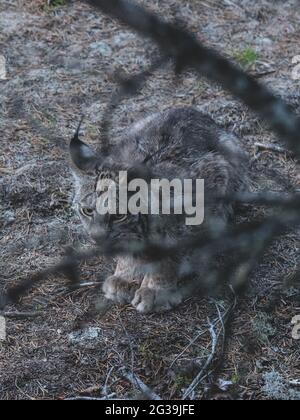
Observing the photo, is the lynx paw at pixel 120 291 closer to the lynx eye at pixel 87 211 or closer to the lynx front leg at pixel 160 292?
the lynx front leg at pixel 160 292

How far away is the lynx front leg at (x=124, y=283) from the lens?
3928mm

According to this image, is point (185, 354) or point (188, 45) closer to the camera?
point (188, 45)

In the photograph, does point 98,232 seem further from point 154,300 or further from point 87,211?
point 154,300

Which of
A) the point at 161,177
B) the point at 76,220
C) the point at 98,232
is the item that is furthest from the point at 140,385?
the point at 76,220

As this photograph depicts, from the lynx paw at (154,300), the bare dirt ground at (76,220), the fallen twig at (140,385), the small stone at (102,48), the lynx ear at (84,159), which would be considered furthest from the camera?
the small stone at (102,48)

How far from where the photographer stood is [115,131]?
525 cm

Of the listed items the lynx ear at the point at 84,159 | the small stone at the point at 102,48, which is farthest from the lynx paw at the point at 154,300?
the small stone at the point at 102,48

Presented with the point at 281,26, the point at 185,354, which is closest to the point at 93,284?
the point at 185,354

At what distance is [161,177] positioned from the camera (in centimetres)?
379

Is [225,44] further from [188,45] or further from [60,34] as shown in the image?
[188,45]

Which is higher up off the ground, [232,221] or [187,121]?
[187,121]

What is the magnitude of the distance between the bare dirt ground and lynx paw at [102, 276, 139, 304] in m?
0.07

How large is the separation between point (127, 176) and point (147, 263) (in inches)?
22.7

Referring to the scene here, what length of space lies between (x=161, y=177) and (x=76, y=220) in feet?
2.97
